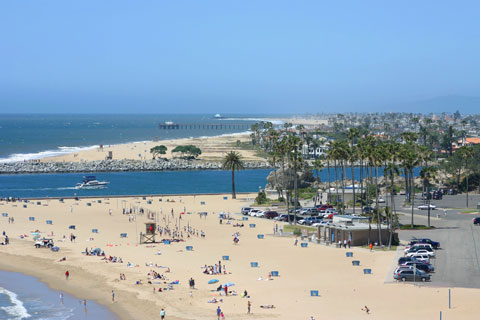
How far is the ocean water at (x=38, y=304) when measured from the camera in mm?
38719

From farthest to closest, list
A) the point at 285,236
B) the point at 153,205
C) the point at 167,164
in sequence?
1. the point at 167,164
2. the point at 153,205
3. the point at 285,236

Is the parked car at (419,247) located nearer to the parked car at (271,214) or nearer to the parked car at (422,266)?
the parked car at (422,266)

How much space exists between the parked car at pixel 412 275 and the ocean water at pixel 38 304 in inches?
714

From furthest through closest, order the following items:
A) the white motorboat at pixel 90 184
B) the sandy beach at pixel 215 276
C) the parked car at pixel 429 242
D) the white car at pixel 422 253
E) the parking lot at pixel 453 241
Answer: the white motorboat at pixel 90 184 → the parked car at pixel 429 242 → the white car at pixel 422 253 → the parking lot at pixel 453 241 → the sandy beach at pixel 215 276

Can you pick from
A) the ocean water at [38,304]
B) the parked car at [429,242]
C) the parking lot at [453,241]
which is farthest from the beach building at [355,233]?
the ocean water at [38,304]

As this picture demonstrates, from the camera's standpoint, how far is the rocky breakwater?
141 meters

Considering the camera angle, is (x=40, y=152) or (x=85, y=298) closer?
(x=85, y=298)

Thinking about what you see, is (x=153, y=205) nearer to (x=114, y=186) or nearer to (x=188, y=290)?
(x=114, y=186)

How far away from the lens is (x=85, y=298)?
141ft

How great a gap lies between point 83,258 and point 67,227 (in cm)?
1616

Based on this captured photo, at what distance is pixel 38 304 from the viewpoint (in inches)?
1641

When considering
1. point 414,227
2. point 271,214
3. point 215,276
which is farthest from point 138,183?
point 215,276

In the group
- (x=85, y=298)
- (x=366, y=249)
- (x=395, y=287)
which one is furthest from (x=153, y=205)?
(x=395, y=287)

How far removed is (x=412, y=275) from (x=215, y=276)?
13146mm
